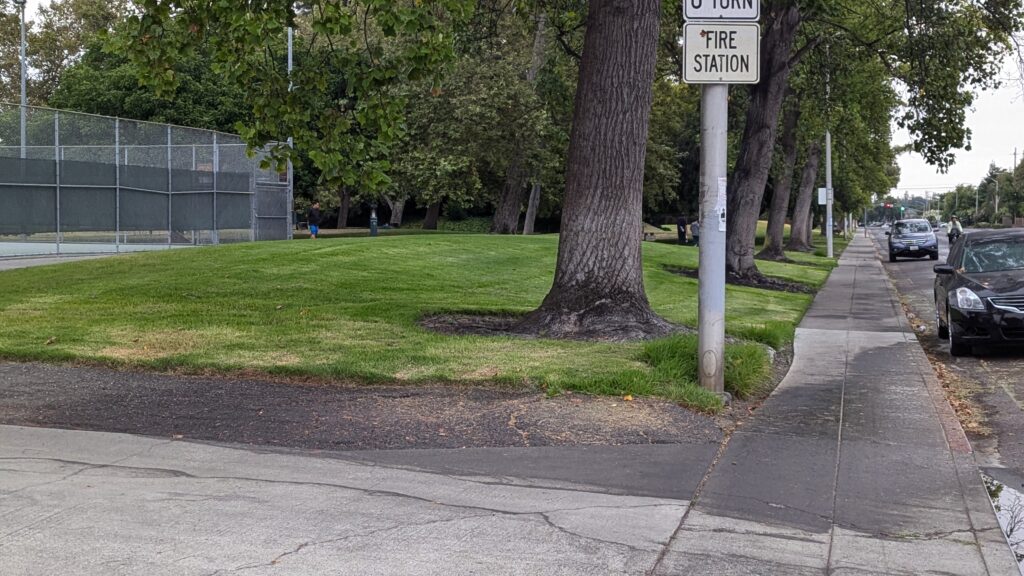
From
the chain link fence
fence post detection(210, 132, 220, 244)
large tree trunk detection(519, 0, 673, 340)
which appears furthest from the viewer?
fence post detection(210, 132, 220, 244)

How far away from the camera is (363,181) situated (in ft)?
34.8

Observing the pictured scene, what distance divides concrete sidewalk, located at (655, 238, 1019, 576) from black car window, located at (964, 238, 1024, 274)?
9.83 feet

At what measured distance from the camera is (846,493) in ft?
18.9

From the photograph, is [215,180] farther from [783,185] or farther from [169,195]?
[783,185]

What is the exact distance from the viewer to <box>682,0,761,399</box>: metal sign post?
8.09 metres

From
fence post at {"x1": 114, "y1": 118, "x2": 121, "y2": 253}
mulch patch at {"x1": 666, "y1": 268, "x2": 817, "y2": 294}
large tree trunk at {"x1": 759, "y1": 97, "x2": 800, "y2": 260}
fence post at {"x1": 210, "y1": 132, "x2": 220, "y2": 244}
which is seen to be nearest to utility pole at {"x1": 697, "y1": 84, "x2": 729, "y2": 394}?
mulch patch at {"x1": 666, "y1": 268, "x2": 817, "y2": 294}

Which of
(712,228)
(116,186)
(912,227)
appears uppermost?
(116,186)

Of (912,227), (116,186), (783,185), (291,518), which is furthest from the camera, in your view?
(912,227)

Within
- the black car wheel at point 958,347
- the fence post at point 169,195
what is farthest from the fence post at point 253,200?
the black car wheel at point 958,347

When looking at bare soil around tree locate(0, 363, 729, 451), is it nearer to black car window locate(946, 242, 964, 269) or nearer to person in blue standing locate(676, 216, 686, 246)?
black car window locate(946, 242, 964, 269)

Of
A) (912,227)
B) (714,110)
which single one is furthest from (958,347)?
(912,227)

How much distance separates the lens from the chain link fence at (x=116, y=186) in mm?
23297

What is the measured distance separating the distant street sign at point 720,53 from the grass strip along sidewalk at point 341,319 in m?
2.51

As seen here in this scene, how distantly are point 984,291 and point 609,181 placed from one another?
4.46 metres
